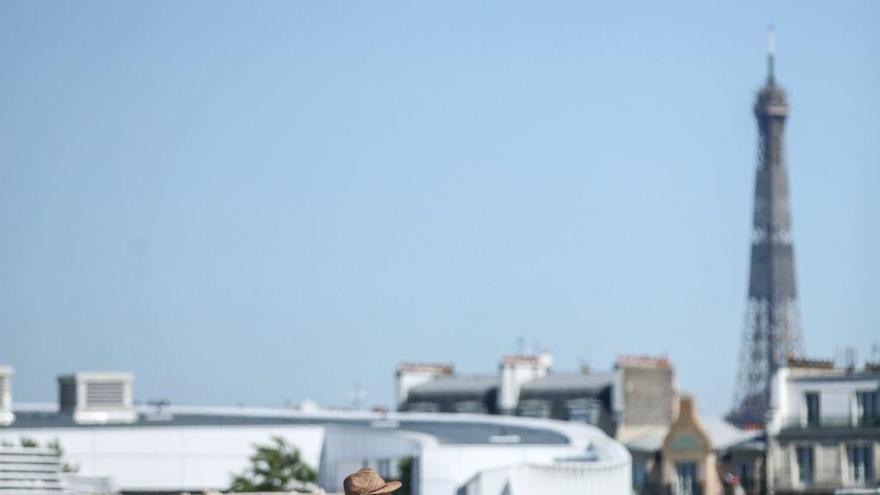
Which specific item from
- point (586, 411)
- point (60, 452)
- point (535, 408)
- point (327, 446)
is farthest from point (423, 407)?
point (60, 452)

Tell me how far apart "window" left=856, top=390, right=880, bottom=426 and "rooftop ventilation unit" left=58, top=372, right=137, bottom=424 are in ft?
114

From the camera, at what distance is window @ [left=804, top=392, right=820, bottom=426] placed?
12204cm

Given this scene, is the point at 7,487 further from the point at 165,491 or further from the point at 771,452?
the point at 771,452

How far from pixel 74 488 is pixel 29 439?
1527 cm

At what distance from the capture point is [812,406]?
4833 inches

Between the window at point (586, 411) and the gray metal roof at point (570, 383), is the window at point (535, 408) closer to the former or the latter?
the gray metal roof at point (570, 383)

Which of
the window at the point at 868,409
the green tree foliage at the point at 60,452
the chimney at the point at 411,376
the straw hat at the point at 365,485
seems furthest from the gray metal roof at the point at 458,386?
the straw hat at the point at 365,485

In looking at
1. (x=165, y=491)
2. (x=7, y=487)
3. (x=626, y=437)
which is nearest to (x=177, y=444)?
(x=165, y=491)

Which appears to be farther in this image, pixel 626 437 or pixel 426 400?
pixel 426 400

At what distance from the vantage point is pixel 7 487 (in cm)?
7769

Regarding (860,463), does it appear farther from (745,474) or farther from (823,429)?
(745,474)

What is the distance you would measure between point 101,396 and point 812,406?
34883 mm

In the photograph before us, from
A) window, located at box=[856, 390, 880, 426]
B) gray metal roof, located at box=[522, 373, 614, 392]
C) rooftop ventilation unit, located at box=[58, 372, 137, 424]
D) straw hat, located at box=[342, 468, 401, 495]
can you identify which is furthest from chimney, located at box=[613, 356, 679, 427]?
straw hat, located at box=[342, 468, 401, 495]

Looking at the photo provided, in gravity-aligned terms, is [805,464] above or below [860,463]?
below
